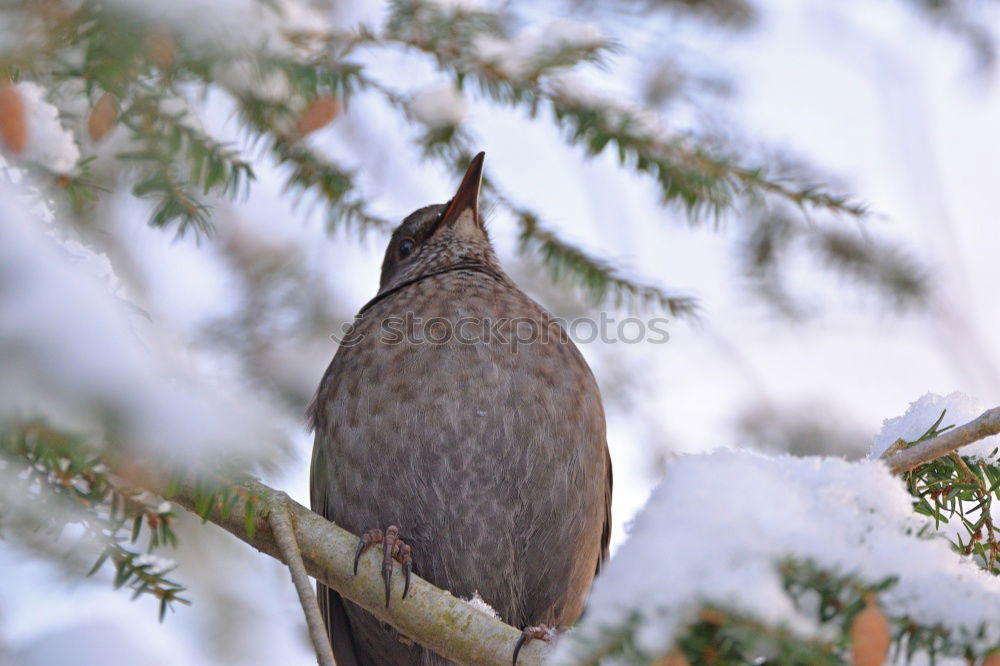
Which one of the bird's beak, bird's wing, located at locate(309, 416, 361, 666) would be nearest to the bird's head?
the bird's beak

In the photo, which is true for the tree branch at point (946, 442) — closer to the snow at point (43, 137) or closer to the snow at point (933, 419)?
the snow at point (933, 419)

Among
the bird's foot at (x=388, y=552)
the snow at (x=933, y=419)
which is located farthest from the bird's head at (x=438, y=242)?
the snow at (x=933, y=419)

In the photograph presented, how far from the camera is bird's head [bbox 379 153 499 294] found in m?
3.16

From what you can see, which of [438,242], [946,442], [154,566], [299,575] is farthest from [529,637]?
[438,242]

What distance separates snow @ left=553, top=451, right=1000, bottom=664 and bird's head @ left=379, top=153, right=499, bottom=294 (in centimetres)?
206

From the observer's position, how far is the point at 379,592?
5.98 feet

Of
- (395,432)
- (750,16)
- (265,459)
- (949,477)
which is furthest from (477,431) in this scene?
(750,16)

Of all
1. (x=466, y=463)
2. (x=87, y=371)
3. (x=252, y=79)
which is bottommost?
(x=87, y=371)

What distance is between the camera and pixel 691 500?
3.61 ft

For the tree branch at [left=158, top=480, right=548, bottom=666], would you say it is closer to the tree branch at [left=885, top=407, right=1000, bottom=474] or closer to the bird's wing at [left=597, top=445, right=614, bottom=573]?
the tree branch at [left=885, top=407, right=1000, bottom=474]

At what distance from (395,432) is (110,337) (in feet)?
4.81

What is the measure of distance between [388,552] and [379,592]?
113mm

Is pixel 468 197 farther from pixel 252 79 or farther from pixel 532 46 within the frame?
pixel 252 79

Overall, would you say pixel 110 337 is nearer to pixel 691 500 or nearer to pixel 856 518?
pixel 691 500
